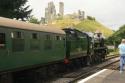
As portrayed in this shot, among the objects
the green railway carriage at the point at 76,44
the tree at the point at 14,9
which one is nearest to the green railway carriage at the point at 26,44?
the green railway carriage at the point at 76,44

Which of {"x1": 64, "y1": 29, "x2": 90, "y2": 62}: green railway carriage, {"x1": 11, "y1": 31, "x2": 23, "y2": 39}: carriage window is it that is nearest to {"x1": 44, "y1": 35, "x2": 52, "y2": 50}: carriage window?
{"x1": 11, "y1": 31, "x2": 23, "y2": 39}: carriage window

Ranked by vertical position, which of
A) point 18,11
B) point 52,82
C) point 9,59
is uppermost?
point 18,11

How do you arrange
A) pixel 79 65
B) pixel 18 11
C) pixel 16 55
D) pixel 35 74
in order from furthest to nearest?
pixel 18 11 → pixel 79 65 → pixel 35 74 → pixel 16 55

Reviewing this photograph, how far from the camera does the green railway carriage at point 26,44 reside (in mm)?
14132

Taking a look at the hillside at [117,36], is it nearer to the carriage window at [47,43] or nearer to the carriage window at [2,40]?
the carriage window at [47,43]

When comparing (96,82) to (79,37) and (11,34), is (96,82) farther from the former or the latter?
(79,37)

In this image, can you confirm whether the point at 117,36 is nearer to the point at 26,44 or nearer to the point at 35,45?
the point at 35,45

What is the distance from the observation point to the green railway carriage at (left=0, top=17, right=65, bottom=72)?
46.4 feet

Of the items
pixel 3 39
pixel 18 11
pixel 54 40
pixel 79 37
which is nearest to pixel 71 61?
pixel 79 37

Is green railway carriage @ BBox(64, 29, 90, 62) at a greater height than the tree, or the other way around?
the tree

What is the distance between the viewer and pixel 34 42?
1702 cm

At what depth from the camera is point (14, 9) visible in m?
36.4

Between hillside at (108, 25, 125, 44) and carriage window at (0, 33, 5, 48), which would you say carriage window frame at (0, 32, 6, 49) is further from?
hillside at (108, 25, 125, 44)

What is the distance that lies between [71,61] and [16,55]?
10.3m
